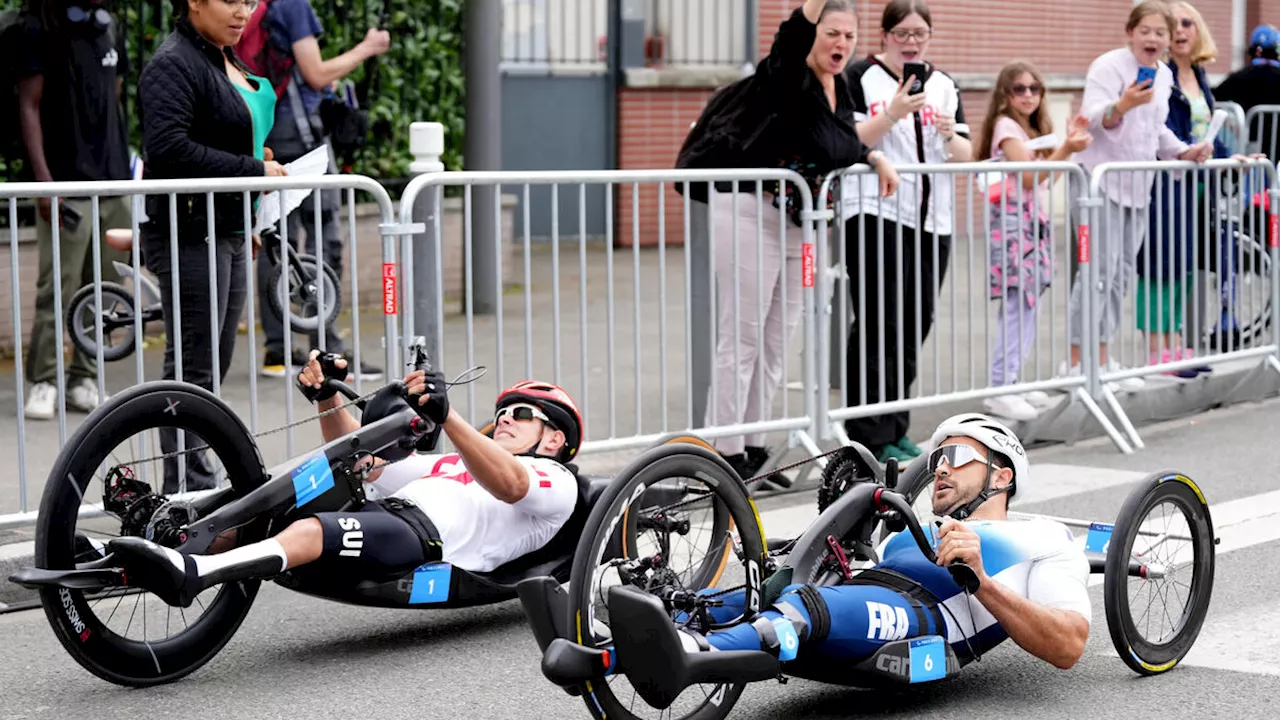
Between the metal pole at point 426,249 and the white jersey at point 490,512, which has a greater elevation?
the metal pole at point 426,249

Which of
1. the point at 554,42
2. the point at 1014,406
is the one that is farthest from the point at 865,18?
the point at 1014,406

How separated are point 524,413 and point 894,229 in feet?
10.2

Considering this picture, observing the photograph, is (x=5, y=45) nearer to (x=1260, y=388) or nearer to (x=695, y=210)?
(x=695, y=210)

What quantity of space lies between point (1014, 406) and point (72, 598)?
5.35 m

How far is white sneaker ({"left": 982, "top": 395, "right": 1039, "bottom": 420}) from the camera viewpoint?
9117mm

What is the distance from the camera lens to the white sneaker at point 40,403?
8469 millimetres

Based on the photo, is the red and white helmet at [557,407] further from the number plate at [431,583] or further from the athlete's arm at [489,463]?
the number plate at [431,583]

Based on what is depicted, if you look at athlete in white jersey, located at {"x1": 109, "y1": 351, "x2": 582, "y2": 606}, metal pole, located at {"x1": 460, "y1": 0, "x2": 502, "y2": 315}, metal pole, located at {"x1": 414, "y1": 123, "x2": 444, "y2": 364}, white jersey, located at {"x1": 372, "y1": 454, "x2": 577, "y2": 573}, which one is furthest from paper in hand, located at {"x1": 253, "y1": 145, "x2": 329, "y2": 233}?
metal pole, located at {"x1": 460, "y1": 0, "x2": 502, "y2": 315}

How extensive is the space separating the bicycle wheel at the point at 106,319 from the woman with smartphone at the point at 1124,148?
14.2 feet

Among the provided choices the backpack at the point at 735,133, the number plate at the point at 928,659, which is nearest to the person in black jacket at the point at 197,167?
the backpack at the point at 735,133

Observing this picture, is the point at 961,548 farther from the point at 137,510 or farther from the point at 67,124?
the point at 67,124

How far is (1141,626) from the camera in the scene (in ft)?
17.2

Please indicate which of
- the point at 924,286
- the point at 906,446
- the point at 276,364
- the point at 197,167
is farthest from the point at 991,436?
the point at 276,364

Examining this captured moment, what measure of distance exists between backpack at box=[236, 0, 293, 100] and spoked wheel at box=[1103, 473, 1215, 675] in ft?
17.2
